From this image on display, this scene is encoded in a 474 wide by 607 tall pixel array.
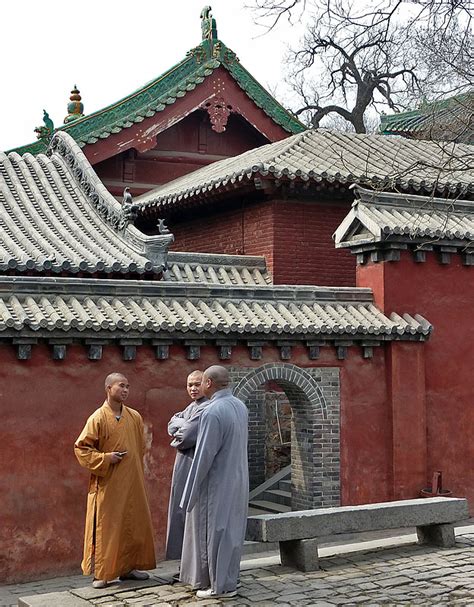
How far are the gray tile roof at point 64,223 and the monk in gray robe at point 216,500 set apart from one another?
4.66 m

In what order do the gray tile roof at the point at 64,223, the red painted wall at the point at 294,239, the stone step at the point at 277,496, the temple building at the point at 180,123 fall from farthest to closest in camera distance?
1. the temple building at the point at 180,123
2. the red painted wall at the point at 294,239
3. the stone step at the point at 277,496
4. the gray tile roof at the point at 64,223

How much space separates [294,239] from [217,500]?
7354mm

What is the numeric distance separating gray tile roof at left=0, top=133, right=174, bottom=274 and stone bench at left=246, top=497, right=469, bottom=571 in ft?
14.5

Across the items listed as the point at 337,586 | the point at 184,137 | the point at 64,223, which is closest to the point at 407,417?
the point at 337,586

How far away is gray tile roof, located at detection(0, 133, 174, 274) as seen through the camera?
440 inches

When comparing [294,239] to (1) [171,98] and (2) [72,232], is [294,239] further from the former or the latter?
(1) [171,98]

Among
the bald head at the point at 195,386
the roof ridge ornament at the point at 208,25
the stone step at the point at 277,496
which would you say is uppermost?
the roof ridge ornament at the point at 208,25

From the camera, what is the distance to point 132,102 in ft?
51.0

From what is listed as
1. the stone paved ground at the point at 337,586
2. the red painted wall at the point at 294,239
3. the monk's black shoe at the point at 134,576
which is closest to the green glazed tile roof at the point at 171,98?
the red painted wall at the point at 294,239

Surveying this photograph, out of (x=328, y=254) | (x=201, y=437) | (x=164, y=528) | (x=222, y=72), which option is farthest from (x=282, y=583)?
(x=222, y=72)

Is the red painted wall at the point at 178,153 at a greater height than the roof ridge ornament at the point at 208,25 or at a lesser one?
lesser

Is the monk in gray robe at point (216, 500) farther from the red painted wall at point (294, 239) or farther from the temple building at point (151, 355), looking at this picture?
the red painted wall at point (294, 239)

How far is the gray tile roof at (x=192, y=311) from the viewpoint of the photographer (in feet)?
29.9

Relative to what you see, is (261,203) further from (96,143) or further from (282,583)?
(282,583)
